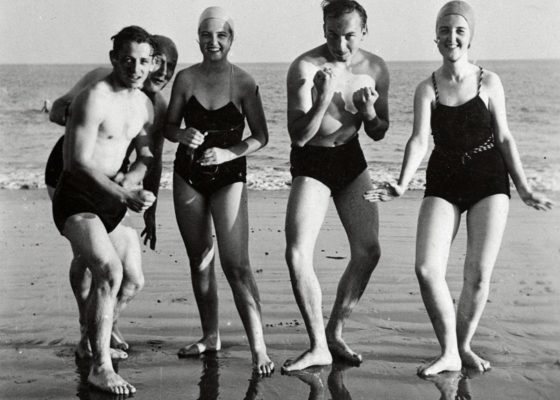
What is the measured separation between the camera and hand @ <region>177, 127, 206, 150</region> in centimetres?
474

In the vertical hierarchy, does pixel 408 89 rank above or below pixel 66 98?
below

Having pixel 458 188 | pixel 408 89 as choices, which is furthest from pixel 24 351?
pixel 408 89

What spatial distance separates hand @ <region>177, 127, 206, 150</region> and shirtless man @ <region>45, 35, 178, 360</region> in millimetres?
331

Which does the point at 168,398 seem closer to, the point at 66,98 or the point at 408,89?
the point at 66,98

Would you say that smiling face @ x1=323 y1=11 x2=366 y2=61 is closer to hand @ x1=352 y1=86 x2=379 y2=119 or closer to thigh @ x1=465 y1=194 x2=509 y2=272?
hand @ x1=352 y1=86 x2=379 y2=119

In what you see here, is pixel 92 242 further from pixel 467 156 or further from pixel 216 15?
pixel 467 156

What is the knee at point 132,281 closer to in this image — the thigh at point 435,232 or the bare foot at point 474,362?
the thigh at point 435,232

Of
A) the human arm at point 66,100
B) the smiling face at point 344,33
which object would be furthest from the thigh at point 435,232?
the human arm at point 66,100

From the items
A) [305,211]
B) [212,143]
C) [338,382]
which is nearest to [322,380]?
[338,382]

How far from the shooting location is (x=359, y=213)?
502cm

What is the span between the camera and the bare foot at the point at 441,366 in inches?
183

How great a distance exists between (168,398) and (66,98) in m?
2.04

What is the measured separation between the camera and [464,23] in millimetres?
4676

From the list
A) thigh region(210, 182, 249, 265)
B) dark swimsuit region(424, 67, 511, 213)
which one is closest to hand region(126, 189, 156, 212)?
thigh region(210, 182, 249, 265)
